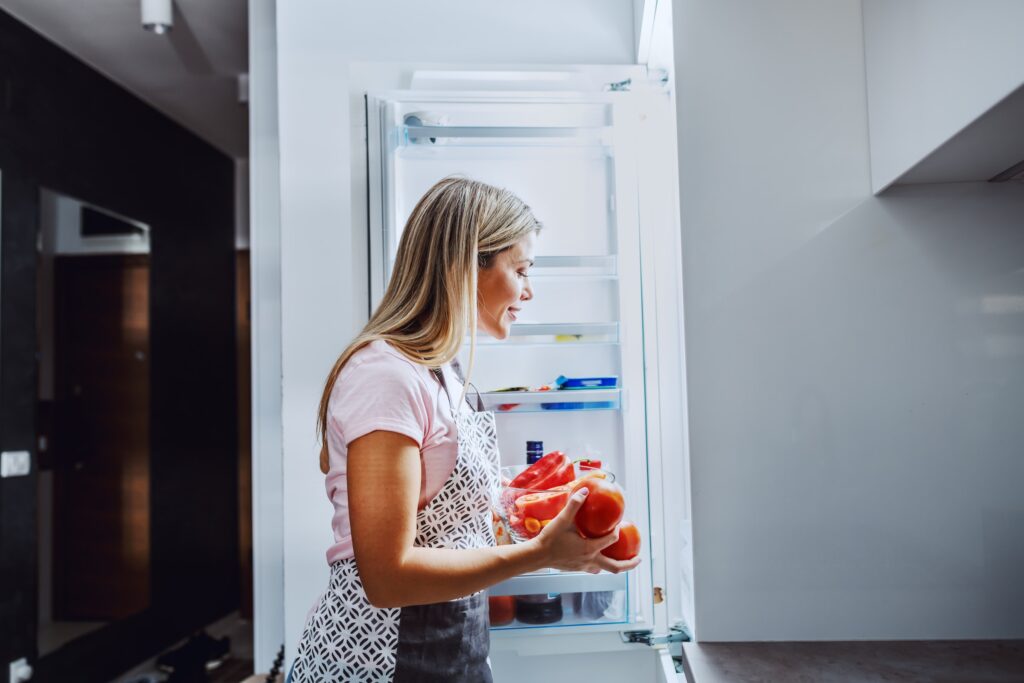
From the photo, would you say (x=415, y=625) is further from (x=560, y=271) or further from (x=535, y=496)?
(x=560, y=271)

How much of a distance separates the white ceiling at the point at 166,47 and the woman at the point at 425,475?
6.91 feet

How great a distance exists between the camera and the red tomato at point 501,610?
1.53 metres

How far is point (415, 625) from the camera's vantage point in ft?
3.31

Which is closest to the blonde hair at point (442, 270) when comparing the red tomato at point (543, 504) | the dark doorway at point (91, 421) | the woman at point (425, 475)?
the woman at point (425, 475)

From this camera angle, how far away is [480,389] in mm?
1688

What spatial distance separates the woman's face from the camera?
1.11 meters

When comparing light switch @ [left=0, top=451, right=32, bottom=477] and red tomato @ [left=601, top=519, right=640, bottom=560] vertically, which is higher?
red tomato @ [left=601, top=519, right=640, bottom=560]

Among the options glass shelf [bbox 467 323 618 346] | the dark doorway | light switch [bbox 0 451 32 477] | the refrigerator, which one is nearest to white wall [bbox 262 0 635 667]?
the refrigerator

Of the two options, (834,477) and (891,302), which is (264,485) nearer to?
(834,477)

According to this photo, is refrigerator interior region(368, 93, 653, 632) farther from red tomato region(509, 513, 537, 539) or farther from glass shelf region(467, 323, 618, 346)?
red tomato region(509, 513, 537, 539)

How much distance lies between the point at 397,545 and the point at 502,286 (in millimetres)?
425

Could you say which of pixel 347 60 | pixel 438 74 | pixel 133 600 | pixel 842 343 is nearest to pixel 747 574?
pixel 842 343

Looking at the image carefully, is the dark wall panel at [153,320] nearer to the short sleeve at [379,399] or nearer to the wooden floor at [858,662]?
the short sleeve at [379,399]

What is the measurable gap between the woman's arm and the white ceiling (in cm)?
237
